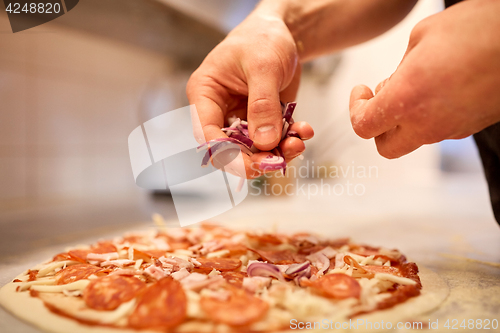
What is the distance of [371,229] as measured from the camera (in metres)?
1.16

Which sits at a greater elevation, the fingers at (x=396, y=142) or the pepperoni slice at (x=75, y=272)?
the fingers at (x=396, y=142)

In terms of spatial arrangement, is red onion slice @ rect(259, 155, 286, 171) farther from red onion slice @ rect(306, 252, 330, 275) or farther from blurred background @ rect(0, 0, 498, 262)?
blurred background @ rect(0, 0, 498, 262)

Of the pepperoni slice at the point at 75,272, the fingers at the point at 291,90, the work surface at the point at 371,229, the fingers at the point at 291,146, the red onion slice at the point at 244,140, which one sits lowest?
the work surface at the point at 371,229

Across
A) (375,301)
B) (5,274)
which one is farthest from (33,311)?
(375,301)

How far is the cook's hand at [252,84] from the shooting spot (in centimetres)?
65

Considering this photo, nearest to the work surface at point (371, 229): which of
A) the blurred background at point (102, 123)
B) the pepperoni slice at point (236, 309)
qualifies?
the blurred background at point (102, 123)

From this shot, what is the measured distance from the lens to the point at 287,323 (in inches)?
15.4

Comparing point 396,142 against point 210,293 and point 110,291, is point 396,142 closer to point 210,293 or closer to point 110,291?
point 210,293

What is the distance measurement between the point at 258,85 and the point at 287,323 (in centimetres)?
47

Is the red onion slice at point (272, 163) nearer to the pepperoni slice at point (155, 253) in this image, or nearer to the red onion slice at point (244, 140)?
the red onion slice at point (244, 140)

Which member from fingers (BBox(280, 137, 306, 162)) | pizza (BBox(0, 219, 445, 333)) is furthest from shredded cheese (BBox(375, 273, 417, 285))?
fingers (BBox(280, 137, 306, 162))

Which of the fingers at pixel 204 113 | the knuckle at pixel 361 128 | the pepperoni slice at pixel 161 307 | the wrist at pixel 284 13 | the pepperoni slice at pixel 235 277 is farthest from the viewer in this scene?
the wrist at pixel 284 13

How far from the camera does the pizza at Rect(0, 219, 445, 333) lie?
39 cm

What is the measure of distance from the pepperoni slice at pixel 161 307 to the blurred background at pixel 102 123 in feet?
1.75
